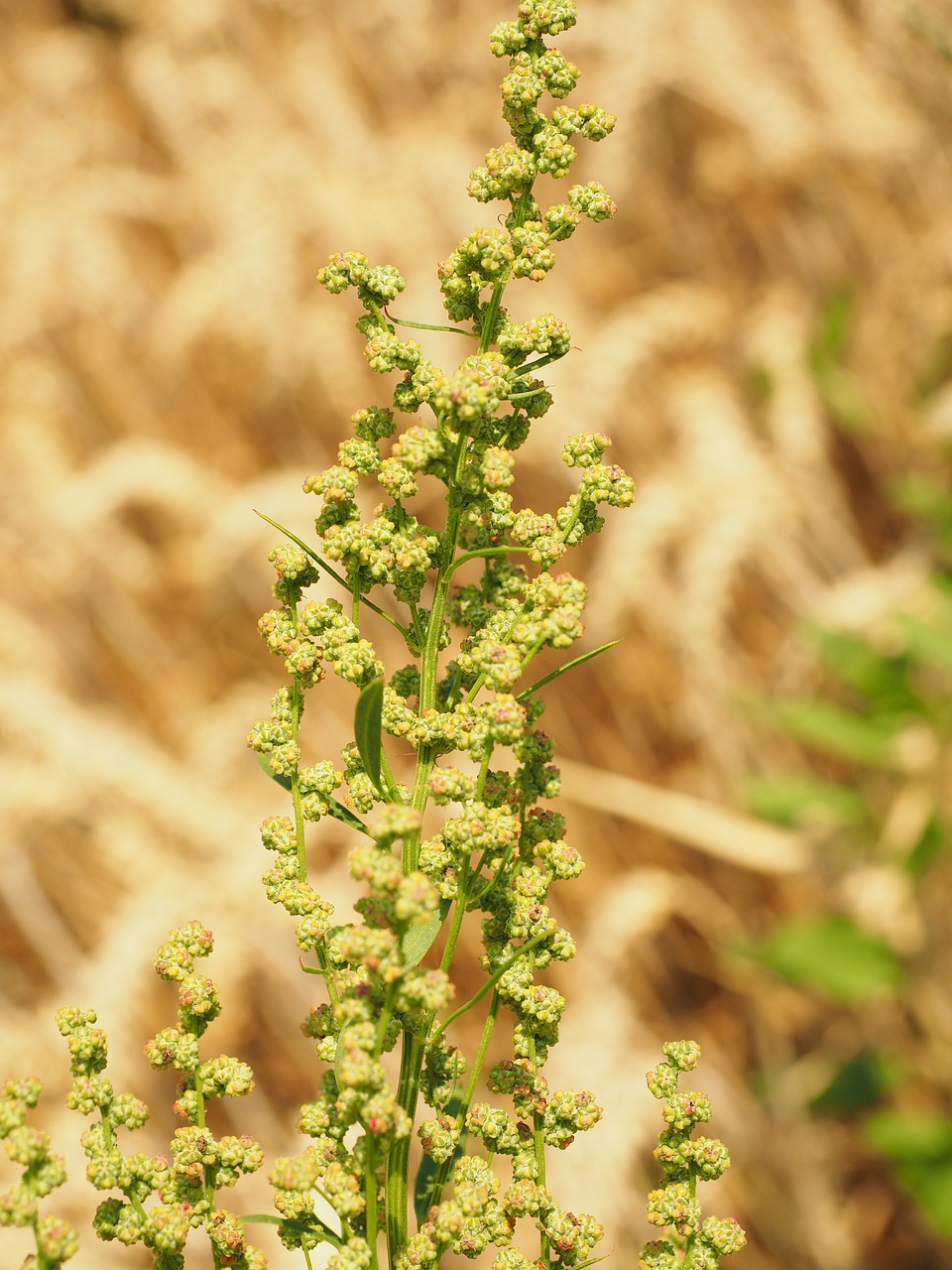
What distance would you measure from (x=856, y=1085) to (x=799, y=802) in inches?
Result: 27.2

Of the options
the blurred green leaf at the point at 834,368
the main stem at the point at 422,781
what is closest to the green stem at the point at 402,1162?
the main stem at the point at 422,781

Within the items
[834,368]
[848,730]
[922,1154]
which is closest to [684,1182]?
[922,1154]

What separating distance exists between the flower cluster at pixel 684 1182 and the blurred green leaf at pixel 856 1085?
2.17 m

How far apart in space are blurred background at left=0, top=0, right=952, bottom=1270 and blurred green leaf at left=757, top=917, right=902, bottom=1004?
0.04ft

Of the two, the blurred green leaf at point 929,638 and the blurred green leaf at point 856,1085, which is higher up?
the blurred green leaf at point 929,638

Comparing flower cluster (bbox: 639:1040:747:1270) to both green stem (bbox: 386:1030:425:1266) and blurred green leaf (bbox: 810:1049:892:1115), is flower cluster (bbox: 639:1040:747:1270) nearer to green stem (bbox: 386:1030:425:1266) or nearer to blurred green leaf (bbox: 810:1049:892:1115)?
green stem (bbox: 386:1030:425:1266)

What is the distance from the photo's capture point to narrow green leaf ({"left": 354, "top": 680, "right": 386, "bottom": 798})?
662 millimetres

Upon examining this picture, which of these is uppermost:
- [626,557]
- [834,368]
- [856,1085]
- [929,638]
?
[834,368]

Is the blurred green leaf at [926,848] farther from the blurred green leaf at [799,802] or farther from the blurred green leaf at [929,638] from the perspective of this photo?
the blurred green leaf at [929,638]

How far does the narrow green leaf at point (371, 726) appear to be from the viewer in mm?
662

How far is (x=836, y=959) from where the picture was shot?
2592mm

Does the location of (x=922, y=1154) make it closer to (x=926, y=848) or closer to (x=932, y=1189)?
(x=932, y=1189)

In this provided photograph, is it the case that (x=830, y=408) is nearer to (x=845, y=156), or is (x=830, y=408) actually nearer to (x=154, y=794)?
(x=845, y=156)

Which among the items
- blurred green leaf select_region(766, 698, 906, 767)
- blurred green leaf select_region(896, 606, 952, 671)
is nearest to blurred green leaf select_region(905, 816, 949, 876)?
blurred green leaf select_region(766, 698, 906, 767)
